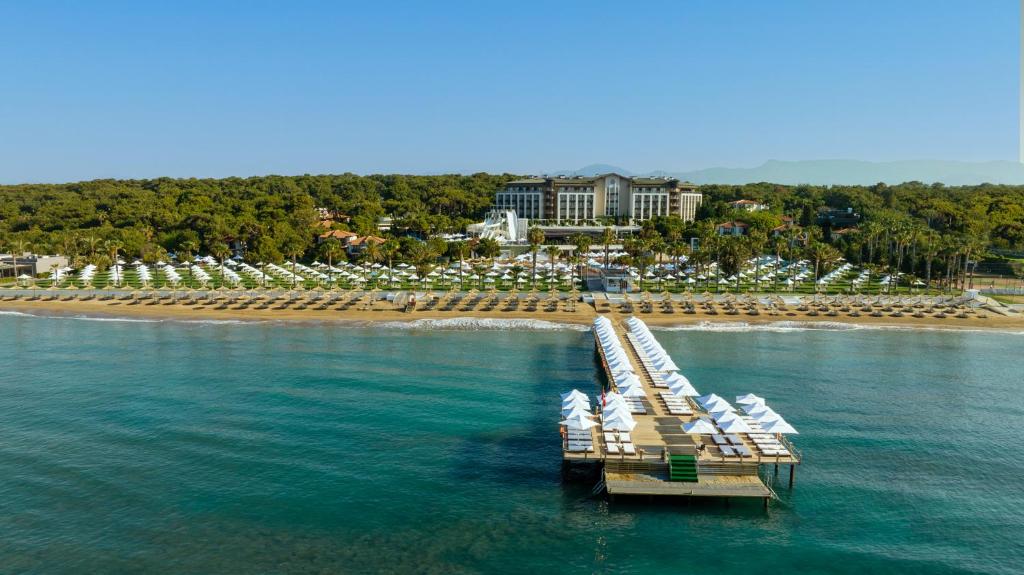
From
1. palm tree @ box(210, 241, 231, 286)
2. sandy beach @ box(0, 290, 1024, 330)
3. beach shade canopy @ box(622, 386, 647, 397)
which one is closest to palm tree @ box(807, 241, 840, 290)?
sandy beach @ box(0, 290, 1024, 330)

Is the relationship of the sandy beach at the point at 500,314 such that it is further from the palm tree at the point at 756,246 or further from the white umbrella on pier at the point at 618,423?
the white umbrella on pier at the point at 618,423

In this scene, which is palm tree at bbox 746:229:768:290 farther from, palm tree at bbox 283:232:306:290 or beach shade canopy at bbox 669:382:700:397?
palm tree at bbox 283:232:306:290

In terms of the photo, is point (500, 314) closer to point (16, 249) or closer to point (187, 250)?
point (187, 250)

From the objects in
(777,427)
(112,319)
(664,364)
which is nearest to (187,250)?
(112,319)

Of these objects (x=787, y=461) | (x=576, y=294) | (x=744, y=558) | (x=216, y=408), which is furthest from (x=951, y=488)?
(x=576, y=294)

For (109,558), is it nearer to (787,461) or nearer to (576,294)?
(787,461)

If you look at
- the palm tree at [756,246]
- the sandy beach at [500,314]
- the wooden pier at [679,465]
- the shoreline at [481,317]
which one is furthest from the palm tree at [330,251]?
the wooden pier at [679,465]
